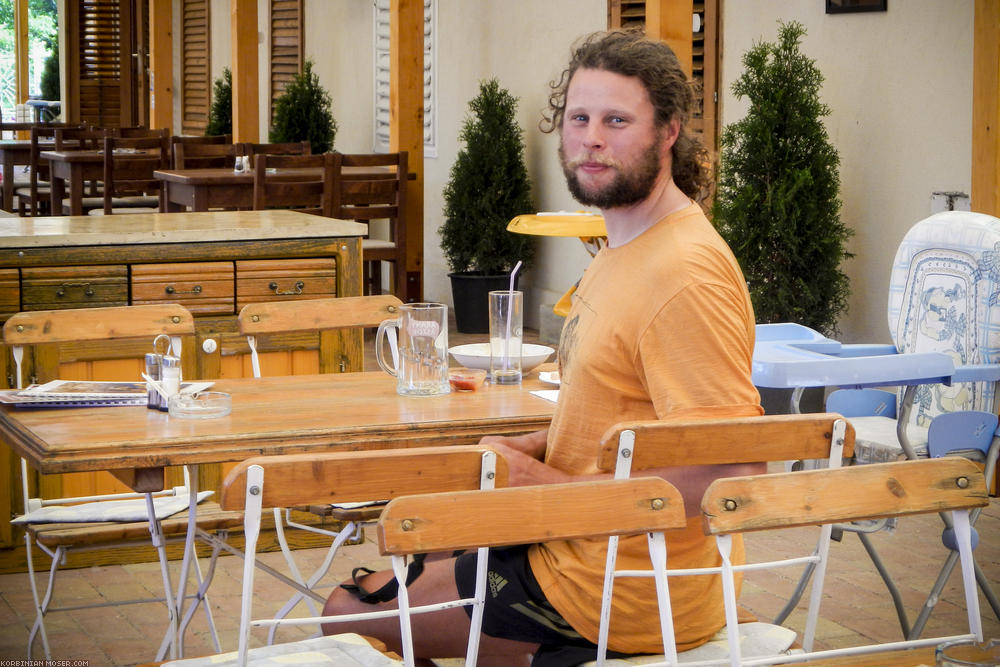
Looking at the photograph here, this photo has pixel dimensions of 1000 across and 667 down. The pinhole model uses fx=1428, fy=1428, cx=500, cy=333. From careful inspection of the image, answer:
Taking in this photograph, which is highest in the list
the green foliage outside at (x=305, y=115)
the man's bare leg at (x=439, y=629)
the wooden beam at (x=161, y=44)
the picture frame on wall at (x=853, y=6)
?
the wooden beam at (x=161, y=44)

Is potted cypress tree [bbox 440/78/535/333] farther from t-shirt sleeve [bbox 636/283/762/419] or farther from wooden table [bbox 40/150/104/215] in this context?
t-shirt sleeve [bbox 636/283/762/419]

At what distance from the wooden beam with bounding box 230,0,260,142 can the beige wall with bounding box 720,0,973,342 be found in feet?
16.0

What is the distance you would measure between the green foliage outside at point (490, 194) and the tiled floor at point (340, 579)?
4.44m

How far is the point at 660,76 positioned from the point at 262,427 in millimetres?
1028

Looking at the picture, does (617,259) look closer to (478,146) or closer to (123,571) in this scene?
(123,571)

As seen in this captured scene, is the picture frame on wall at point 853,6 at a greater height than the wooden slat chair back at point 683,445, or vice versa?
the picture frame on wall at point 853,6

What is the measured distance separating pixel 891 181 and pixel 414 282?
11.2 feet

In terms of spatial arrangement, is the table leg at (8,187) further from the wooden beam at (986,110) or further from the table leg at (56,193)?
the wooden beam at (986,110)

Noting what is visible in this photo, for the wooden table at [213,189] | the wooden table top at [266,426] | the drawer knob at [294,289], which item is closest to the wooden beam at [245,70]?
the wooden table at [213,189]

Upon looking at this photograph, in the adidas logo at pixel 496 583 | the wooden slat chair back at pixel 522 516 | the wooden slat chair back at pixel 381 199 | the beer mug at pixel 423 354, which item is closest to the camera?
the wooden slat chair back at pixel 522 516

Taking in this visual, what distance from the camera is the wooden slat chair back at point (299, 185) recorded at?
24.8 feet

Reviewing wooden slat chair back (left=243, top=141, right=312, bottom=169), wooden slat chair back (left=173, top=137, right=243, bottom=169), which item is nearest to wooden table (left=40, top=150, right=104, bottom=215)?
wooden slat chair back (left=173, top=137, right=243, bottom=169)

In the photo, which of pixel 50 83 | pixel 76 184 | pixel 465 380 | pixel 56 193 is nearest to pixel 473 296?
pixel 76 184

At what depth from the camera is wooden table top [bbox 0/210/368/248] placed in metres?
4.19
